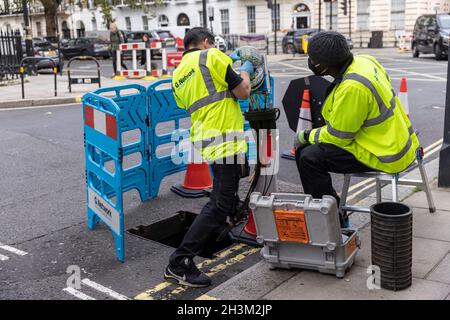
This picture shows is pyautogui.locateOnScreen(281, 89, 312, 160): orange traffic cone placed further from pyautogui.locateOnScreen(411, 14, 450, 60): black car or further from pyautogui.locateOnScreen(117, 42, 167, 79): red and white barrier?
pyautogui.locateOnScreen(411, 14, 450, 60): black car

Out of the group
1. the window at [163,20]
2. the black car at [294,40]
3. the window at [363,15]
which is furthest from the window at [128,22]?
the black car at [294,40]

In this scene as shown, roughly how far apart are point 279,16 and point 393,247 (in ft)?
141

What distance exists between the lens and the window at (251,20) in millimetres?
46284

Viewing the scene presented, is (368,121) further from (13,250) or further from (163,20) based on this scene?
(163,20)

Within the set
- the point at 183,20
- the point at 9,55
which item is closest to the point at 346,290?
the point at 9,55

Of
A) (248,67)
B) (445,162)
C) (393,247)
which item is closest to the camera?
(393,247)

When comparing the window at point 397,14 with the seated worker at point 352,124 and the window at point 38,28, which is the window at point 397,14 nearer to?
the seated worker at point 352,124

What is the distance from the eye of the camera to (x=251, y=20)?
46.5 metres

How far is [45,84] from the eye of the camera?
18281 mm

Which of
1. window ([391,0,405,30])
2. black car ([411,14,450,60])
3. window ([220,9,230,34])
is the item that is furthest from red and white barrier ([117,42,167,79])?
window ([220,9,230,34])

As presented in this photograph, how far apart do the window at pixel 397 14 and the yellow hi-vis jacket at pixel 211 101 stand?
38.5 metres

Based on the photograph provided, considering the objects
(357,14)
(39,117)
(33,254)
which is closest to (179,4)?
(357,14)

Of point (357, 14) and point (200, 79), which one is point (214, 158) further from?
point (357, 14)

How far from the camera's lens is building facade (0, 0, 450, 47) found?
39781 millimetres
